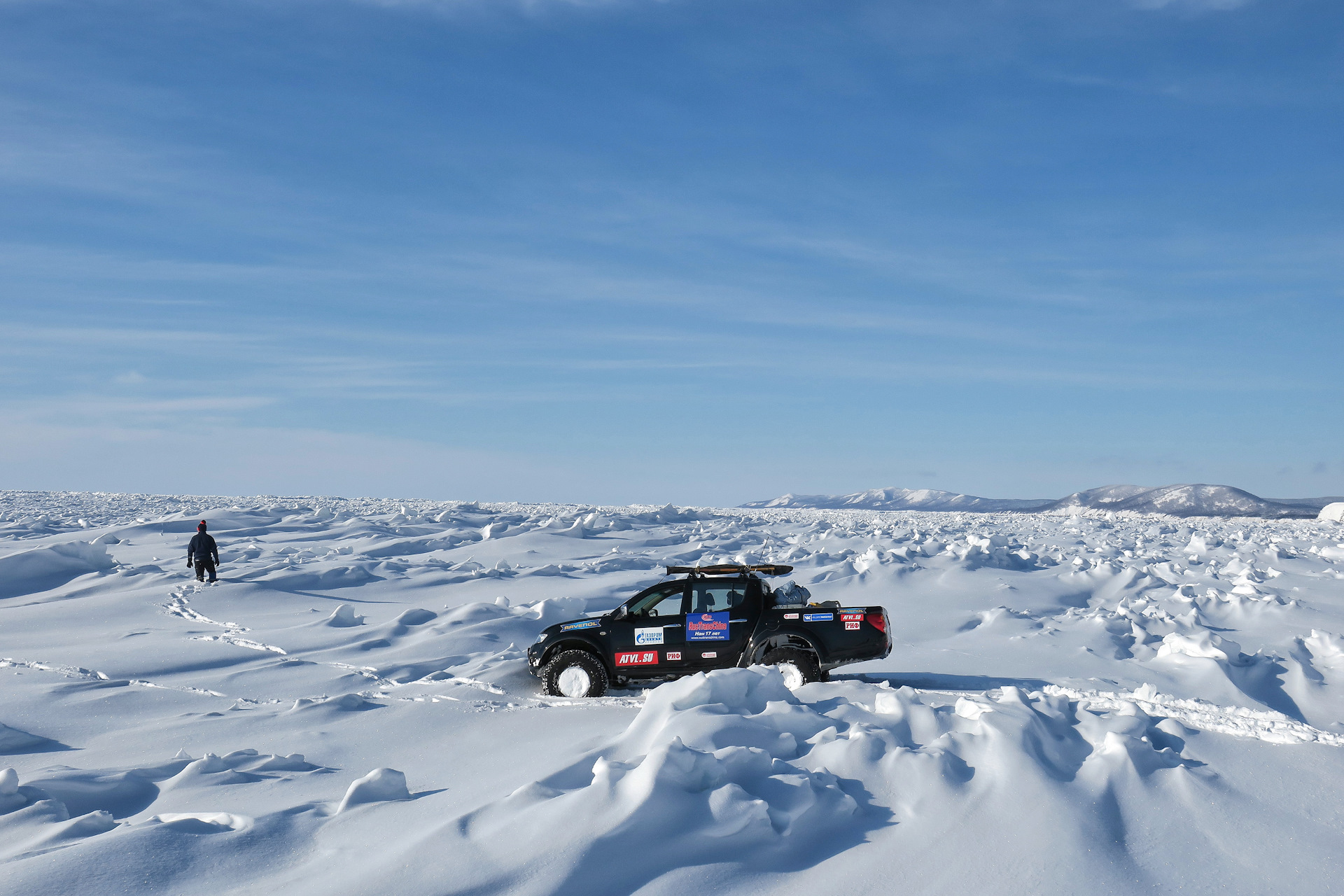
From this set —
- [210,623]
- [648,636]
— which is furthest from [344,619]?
[648,636]

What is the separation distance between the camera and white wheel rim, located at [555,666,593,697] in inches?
425

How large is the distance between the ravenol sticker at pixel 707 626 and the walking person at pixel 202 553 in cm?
1479

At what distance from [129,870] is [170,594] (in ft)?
55.4

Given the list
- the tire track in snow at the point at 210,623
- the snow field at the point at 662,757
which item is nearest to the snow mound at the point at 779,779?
the snow field at the point at 662,757

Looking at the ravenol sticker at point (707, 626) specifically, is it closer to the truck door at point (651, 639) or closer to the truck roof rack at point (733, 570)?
the truck door at point (651, 639)

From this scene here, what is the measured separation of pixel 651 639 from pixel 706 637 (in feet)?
2.19

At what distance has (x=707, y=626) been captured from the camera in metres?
11.0

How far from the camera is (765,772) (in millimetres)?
6387

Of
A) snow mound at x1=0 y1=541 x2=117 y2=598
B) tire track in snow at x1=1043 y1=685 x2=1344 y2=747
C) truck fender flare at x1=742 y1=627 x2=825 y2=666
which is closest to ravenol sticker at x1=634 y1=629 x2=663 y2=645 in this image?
truck fender flare at x1=742 y1=627 x2=825 y2=666

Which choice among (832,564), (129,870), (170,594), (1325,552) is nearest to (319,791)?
(129,870)

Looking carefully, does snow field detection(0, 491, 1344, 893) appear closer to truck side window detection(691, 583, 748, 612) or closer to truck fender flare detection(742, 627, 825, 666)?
truck fender flare detection(742, 627, 825, 666)

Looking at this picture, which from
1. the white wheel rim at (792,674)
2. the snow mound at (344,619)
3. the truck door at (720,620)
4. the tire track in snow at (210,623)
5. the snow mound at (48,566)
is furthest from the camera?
the snow mound at (48,566)

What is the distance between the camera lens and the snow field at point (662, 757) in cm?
536

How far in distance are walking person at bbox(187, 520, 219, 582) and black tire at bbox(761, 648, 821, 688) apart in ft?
51.6
